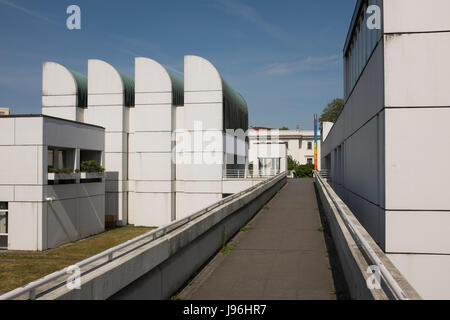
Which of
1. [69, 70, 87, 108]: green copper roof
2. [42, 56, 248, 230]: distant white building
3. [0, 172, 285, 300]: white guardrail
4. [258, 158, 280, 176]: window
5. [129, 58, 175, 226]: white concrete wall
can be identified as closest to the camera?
[0, 172, 285, 300]: white guardrail

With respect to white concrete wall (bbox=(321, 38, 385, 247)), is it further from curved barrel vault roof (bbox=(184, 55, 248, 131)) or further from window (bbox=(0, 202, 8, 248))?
window (bbox=(0, 202, 8, 248))

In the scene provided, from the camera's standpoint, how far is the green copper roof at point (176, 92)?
3164cm

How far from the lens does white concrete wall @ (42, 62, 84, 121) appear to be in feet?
107

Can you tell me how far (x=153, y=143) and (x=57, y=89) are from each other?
9.51 meters

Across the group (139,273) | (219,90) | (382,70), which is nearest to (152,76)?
(219,90)

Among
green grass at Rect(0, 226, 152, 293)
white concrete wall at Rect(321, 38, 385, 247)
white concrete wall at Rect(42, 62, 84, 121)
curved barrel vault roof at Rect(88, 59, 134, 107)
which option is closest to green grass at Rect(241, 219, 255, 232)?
white concrete wall at Rect(321, 38, 385, 247)

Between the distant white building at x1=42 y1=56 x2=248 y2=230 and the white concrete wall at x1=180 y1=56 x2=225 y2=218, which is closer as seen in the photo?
the white concrete wall at x1=180 y1=56 x2=225 y2=218

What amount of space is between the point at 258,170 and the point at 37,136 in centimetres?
2955

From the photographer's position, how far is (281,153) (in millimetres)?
49312

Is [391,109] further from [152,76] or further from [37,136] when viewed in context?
[152,76]

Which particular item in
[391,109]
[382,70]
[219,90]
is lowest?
[391,109]

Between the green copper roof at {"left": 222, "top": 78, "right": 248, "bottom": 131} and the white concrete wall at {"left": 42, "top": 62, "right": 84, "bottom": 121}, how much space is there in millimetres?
12200

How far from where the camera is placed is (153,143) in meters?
31.2

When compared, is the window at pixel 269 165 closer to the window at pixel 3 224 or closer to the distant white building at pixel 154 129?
the distant white building at pixel 154 129
